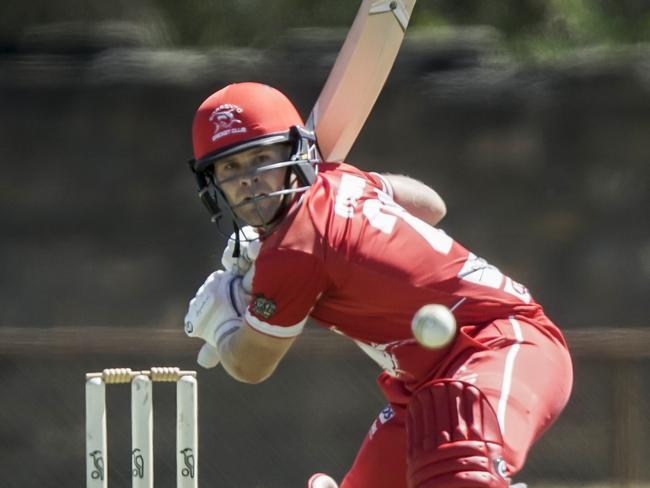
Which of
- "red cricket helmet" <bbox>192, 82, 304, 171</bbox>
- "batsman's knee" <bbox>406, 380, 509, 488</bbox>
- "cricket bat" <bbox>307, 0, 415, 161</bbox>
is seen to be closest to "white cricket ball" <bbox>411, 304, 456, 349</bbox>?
"batsman's knee" <bbox>406, 380, 509, 488</bbox>

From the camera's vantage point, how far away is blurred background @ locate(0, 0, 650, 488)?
240 inches

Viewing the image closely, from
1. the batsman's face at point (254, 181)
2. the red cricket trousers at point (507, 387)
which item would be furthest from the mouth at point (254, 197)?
the red cricket trousers at point (507, 387)

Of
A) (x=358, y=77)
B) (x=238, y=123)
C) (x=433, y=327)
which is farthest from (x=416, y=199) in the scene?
(x=433, y=327)

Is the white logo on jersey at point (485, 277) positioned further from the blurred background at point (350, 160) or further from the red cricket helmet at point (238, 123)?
the blurred background at point (350, 160)

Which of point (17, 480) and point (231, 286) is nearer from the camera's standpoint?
point (231, 286)

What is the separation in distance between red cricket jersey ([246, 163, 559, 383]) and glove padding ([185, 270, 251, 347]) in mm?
158

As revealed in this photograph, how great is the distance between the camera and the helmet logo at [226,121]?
3344 millimetres

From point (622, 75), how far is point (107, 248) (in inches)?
A: 91.1

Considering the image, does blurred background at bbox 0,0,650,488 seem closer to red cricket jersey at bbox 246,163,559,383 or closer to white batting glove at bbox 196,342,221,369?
white batting glove at bbox 196,342,221,369

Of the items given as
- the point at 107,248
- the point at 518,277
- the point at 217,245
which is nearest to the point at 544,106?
the point at 518,277

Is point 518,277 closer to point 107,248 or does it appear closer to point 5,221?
point 107,248

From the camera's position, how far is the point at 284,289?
3229 millimetres

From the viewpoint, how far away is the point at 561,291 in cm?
636

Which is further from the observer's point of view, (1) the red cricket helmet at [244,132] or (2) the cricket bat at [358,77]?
(2) the cricket bat at [358,77]
